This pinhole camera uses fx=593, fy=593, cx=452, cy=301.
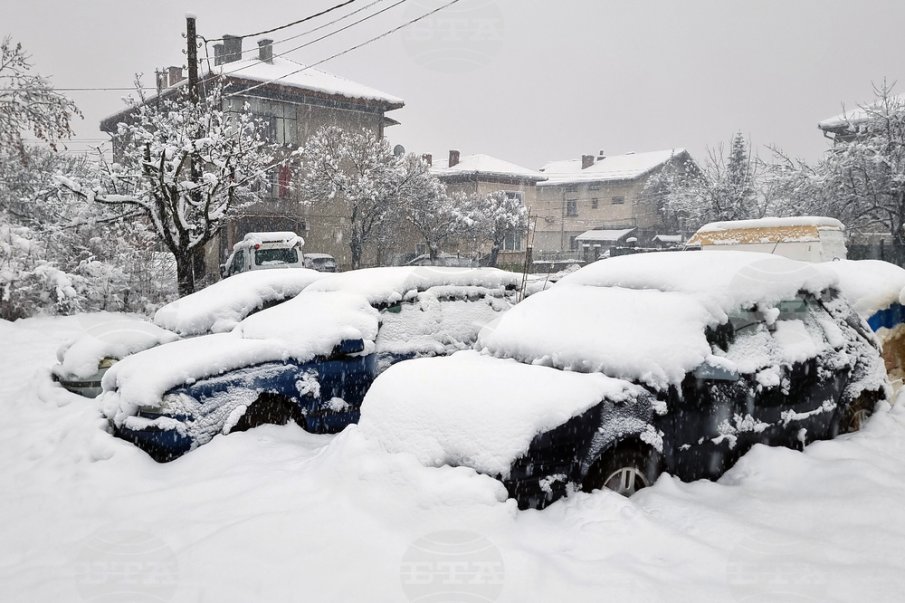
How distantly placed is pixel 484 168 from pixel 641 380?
38.4m

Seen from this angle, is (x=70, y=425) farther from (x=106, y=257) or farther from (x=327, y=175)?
(x=327, y=175)

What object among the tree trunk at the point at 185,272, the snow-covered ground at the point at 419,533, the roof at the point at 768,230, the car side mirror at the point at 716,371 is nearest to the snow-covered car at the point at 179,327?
the snow-covered ground at the point at 419,533

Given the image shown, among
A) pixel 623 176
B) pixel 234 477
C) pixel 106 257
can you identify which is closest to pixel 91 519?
pixel 234 477

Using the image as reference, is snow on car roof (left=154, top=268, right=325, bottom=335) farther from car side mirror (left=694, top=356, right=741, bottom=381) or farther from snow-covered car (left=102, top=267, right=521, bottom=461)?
car side mirror (left=694, top=356, right=741, bottom=381)

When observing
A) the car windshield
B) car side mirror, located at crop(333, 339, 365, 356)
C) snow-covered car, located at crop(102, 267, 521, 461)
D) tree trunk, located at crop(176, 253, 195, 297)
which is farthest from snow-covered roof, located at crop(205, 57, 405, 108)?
car side mirror, located at crop(333, 339, 365, 356)

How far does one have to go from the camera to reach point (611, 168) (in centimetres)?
4869

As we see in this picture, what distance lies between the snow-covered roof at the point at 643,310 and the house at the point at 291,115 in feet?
75.0

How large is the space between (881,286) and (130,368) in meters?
7.46

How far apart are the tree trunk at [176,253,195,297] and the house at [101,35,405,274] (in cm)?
1423

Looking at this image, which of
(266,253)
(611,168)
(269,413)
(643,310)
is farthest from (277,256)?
(611,168)

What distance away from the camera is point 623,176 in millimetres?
45406

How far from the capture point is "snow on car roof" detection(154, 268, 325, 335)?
22.3 ft

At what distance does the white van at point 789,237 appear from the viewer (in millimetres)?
10841

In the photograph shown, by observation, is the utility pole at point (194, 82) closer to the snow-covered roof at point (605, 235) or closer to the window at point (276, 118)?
the window at point (276, 118)
